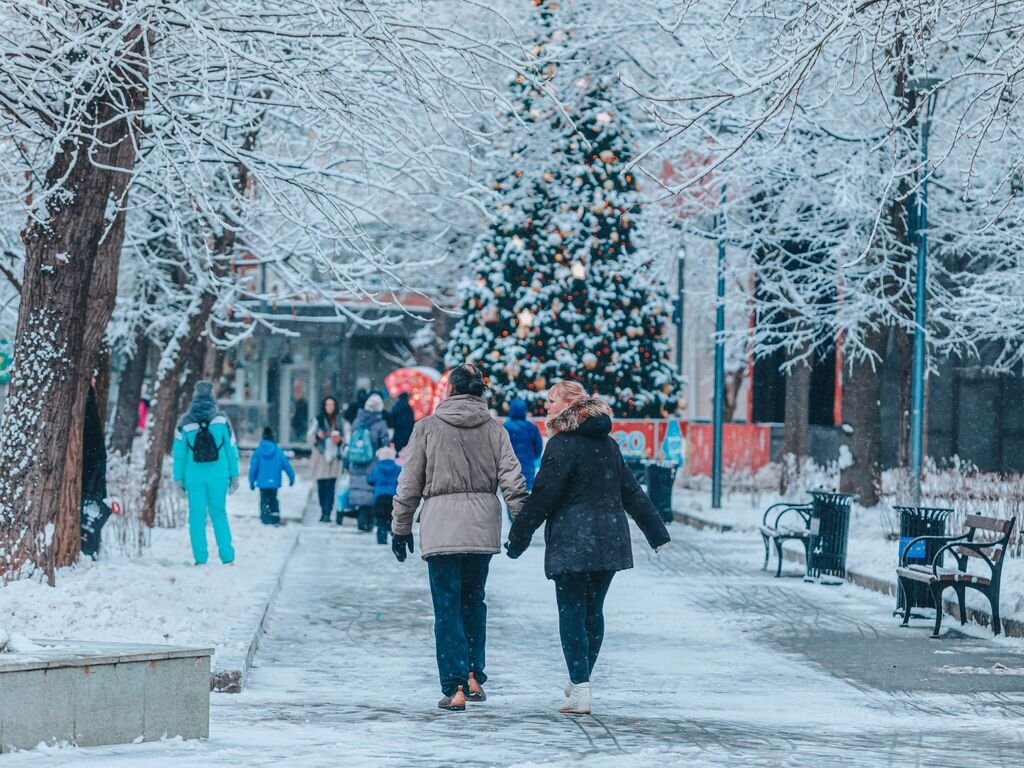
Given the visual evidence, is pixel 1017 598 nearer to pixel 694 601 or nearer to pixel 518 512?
pixel 694 601

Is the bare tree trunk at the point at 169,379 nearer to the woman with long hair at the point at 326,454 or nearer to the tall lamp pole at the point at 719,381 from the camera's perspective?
the woman with long hair at the point at 326,454

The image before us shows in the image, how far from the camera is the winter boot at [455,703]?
9125 millimetres

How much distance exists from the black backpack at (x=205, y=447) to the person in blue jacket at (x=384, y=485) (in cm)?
351

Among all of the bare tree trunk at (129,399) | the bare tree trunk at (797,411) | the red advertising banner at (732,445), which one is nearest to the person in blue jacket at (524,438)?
the bare tree trunk at (129,399)

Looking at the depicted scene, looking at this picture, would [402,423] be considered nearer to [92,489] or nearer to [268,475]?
[268,475]

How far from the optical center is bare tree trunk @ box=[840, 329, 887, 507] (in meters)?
23.6

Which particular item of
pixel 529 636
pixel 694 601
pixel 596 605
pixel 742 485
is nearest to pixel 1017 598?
pixel 694 601

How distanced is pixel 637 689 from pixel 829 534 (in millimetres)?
7612

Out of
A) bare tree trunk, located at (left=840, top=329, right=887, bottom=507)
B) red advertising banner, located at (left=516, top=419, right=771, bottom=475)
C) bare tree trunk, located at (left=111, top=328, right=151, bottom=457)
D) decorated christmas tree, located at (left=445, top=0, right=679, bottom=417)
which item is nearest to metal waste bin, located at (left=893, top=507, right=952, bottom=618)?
bare tree trunk, located at (left=840, top=329, right=887, bottom=507)

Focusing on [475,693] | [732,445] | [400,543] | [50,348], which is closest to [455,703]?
[475,693]

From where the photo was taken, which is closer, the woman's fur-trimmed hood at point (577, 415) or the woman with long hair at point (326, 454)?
the woman's fur-trimmed hood at point (577, 415)

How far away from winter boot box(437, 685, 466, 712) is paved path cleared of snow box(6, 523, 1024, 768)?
0.30ft

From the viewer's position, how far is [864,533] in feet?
71.5

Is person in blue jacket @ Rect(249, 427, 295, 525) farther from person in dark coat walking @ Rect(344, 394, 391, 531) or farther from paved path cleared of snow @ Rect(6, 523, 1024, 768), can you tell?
paved path cleared of snow @ Rect(6, 523, 1024, 768)
